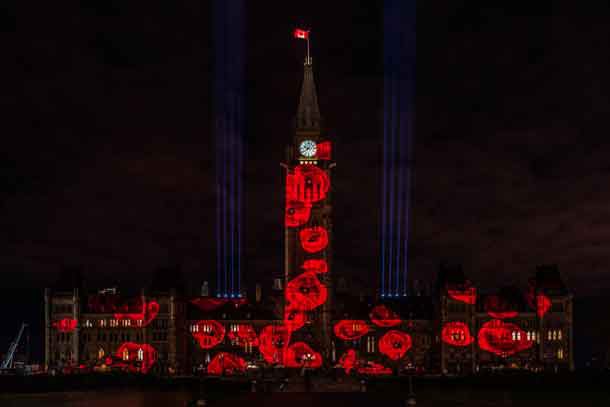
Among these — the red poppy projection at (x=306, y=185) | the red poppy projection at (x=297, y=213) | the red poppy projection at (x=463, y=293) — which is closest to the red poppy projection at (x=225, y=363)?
the red poppy projection at (x=297, y=213)

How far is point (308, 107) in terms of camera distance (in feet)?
570

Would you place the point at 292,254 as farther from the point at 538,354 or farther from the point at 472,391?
the point at 472,391

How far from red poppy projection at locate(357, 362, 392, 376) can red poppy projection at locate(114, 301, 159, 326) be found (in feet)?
120

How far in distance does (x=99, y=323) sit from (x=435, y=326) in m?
59.2

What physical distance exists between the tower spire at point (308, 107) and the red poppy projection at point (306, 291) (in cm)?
2690

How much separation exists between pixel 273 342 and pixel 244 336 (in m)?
6.03

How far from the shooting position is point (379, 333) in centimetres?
17088

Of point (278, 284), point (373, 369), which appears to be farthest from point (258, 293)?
point (373, 369)

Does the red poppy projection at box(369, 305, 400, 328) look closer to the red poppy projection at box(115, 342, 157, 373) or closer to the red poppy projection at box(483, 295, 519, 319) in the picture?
the red poppy projection at box(483, 295, 519, 319)

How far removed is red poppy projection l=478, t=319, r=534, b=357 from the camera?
160875mm

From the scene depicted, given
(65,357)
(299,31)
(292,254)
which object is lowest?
(65,357)

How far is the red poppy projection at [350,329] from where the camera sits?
169 m

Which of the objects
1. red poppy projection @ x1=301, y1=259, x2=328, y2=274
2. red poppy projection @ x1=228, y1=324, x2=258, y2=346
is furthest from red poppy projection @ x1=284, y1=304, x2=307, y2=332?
red poppy projection @ x1=301, y1=259, x2=328, y2=274

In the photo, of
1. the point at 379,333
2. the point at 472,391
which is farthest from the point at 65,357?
the point at 472,391
